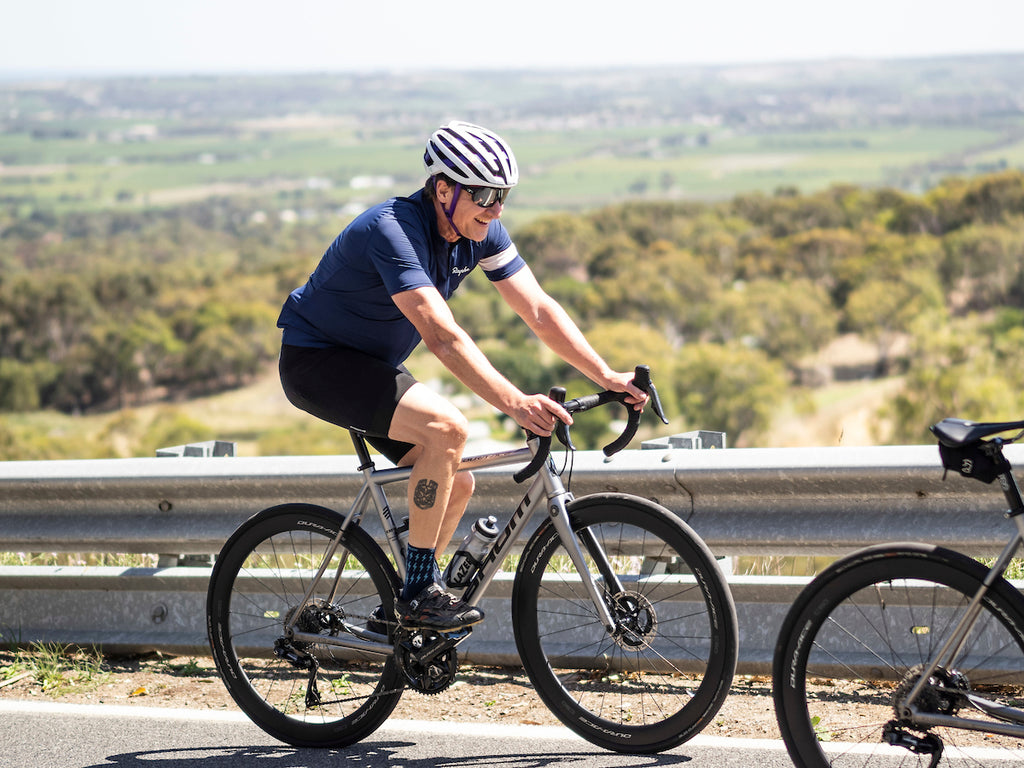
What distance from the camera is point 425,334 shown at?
3.37 meters

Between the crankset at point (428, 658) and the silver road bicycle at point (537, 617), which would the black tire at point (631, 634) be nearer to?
the silver road bicycle at point (537, 617)

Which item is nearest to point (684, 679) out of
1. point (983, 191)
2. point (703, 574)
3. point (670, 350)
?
point (703, 574)

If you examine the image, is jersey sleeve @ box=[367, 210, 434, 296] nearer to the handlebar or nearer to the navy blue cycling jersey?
the navy blue cycling jersey

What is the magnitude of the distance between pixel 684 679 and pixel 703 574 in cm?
41

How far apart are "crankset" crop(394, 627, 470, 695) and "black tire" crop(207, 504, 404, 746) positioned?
0.33 ft

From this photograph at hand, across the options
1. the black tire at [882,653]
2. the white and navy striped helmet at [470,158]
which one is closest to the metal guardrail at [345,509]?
the black tire at [882,653]

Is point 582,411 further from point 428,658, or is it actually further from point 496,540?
point 428,658

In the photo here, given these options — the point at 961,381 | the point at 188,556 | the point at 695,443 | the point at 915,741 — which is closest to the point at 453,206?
the point at 695,443

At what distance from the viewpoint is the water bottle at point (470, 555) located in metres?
3.76

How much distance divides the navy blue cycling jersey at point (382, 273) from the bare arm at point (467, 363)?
8cm

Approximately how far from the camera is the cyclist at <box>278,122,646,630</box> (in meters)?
3.43

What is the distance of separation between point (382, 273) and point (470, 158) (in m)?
0.42

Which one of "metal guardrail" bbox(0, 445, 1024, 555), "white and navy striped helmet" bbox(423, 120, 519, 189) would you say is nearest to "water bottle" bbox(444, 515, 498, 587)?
"metal guardrail" bbox(0, 445, 1024, 555)

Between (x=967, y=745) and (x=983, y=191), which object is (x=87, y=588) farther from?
(x=983, y=191)
